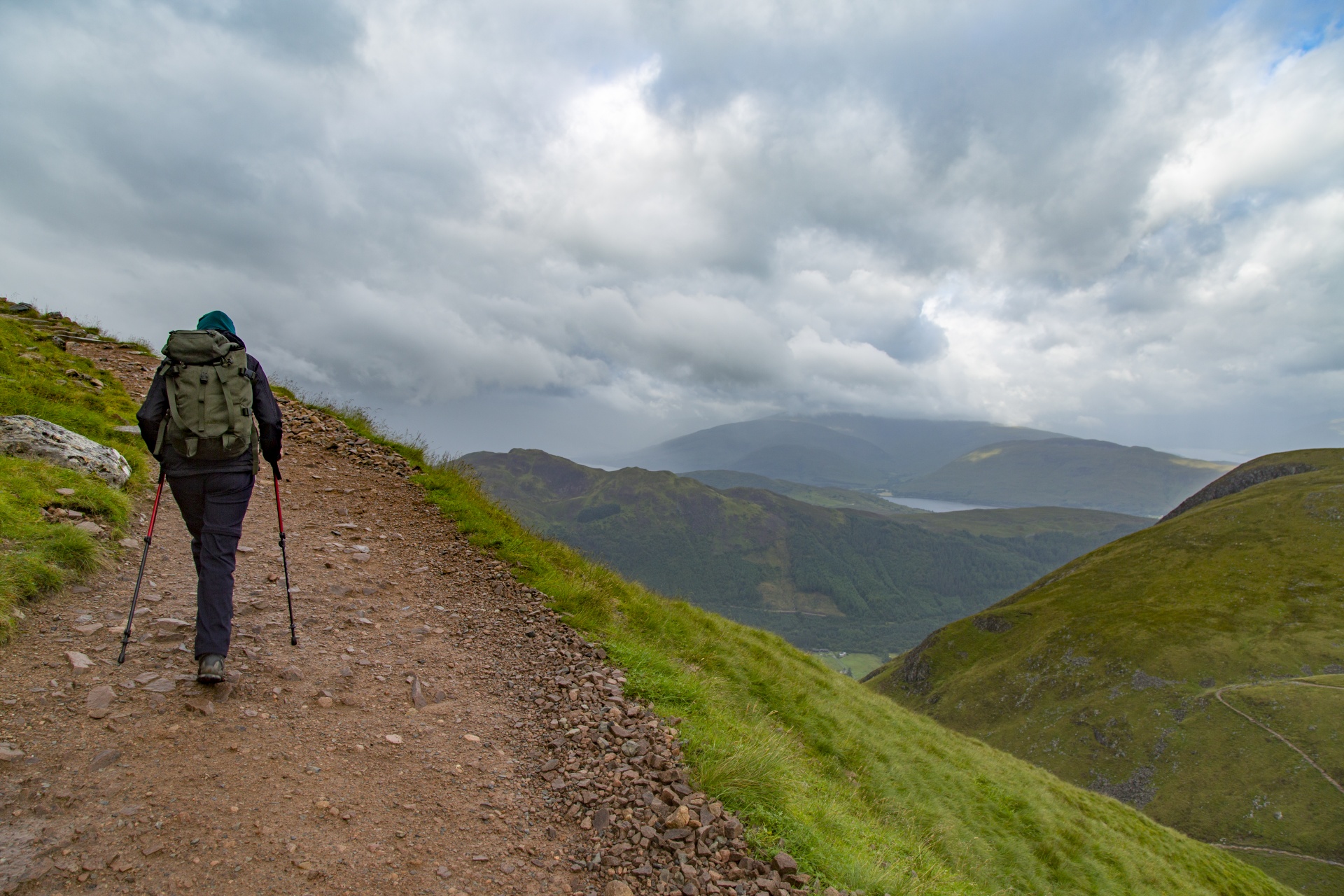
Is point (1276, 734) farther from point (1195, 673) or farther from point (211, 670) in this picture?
point (211, 670)

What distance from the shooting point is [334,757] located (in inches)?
225

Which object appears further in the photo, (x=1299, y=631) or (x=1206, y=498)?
(x=1206, y=498)

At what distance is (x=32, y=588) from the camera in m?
7.05

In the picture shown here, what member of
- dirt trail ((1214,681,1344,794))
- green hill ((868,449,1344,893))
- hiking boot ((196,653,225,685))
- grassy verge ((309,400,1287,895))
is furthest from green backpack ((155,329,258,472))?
dirt trail ((1214,681,1344,794))

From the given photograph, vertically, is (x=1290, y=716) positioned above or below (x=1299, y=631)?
below

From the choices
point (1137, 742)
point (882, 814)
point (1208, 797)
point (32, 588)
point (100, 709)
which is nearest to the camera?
point (100, 709)

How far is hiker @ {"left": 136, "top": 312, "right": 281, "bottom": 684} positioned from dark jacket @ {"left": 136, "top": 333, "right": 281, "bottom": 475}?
0.01 m

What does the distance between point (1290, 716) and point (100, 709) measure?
12950cm

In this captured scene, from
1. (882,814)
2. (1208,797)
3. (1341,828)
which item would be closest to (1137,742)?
(1208,797)

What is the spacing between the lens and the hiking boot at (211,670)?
6.14 metres

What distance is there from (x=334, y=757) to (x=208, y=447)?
3767 millimetres

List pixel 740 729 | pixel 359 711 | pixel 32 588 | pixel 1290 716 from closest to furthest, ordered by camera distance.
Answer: pixel 359 711, pixel 32 588, pixel 740 729, pixel 1290 716

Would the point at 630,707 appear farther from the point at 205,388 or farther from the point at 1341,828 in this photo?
the point at 1341,828

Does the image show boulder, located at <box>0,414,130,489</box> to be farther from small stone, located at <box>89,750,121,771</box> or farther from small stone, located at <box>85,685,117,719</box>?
small stone, located at <box>89,750,121,771</box>
